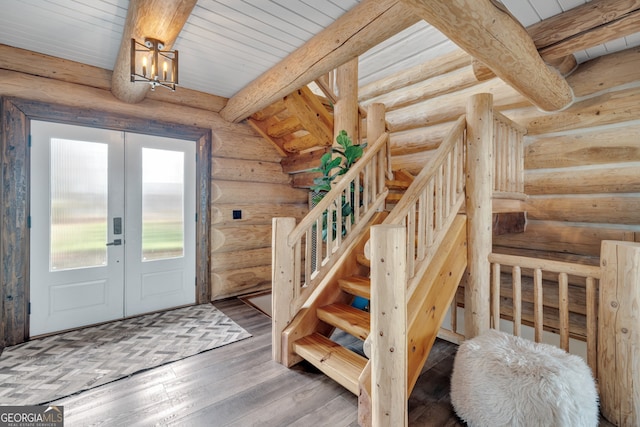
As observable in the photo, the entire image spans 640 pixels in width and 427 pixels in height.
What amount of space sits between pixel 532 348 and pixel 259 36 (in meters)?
3.10

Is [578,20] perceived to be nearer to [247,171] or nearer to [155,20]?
[155,20]

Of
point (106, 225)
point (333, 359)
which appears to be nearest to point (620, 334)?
point (333, 359)

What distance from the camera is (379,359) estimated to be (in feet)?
5.13

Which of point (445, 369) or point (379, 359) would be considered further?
point (445, 369)

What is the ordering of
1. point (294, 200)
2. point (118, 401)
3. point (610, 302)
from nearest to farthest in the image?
point (610, 302) → point (118, 401) → point (294, 200)

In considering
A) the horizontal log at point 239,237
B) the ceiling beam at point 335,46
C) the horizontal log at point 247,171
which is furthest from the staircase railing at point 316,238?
the horizontal log at point 247,171

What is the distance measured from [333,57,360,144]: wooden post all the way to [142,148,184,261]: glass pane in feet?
6.87

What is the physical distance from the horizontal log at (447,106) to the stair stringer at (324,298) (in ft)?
5.09

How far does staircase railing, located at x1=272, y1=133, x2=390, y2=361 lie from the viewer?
2354mm

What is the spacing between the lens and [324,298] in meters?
2.56

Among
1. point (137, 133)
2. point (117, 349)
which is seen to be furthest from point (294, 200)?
point (117, 349)

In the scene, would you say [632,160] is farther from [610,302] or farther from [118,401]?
[118,401]

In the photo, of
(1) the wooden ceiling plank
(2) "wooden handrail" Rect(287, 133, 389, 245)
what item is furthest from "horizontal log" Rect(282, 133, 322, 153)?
(1) the wooden ceiling plank

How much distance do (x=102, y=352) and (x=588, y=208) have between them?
459cm
